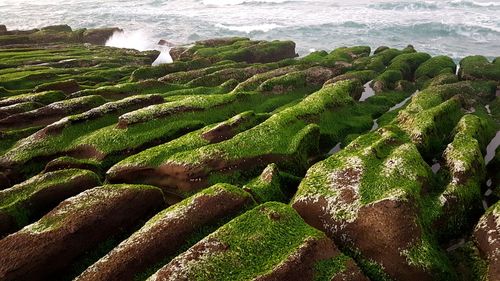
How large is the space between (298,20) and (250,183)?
92.5m

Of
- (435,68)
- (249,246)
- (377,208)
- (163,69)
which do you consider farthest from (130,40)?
(249,246)

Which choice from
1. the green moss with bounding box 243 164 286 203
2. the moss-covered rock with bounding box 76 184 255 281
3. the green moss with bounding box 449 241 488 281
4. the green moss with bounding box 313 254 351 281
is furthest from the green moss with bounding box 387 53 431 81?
the green moss with bounding box 313 254 351 281

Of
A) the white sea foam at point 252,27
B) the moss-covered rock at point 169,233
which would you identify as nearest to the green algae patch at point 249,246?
the moss-covered rock at point 169,233

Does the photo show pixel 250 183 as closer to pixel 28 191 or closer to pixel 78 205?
pixel 78 205

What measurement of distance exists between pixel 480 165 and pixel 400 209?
9.47m

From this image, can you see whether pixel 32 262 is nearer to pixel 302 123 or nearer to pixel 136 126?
pixel 136 126

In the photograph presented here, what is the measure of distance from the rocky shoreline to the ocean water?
44.8m

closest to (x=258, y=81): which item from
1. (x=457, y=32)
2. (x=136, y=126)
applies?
(x=136, y=126)

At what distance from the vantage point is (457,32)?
8694 centimetres

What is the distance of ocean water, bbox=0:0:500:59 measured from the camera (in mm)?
85000

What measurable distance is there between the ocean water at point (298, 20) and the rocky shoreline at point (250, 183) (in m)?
44.8

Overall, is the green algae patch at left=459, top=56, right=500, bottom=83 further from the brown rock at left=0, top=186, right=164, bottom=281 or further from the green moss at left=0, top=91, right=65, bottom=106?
the green moss at left=0, top=91, right=65, bottom=106

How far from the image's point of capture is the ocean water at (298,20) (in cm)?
8500

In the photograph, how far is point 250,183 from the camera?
23.7 meters
